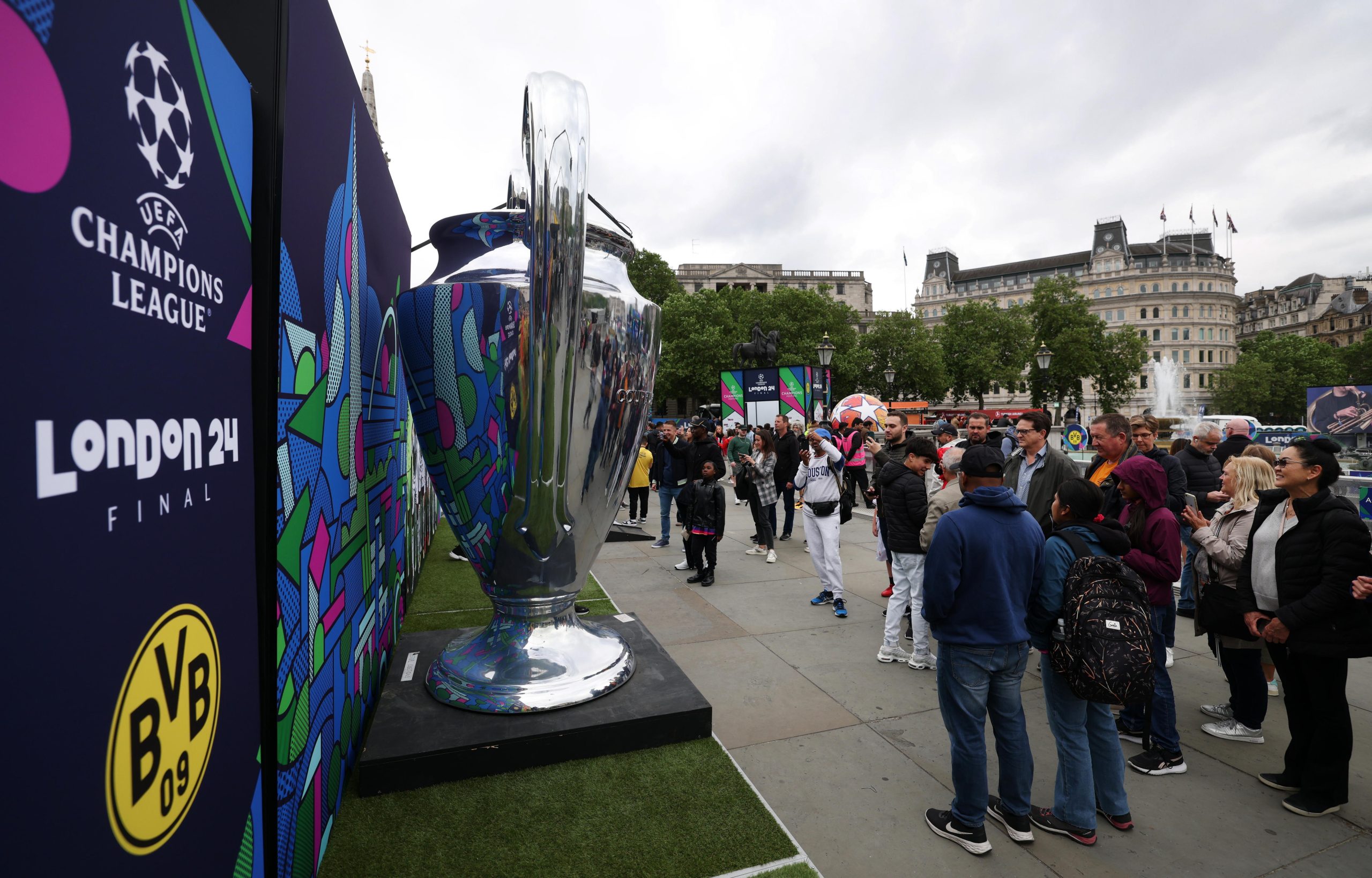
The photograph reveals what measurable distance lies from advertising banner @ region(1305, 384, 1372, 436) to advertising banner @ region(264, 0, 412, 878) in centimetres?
2419

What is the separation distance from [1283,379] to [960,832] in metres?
68.1

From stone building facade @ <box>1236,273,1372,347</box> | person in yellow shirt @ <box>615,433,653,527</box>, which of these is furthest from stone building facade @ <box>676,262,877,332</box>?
person in yellow shirt @ <box>615,433,653,527</box>

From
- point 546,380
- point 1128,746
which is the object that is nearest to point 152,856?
point 546,380

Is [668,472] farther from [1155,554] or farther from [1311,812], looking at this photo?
[1311,812]

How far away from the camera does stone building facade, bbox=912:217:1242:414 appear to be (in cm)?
7400

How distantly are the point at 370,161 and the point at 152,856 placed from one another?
10.5 ft

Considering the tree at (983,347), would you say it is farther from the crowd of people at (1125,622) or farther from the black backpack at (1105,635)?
the black backpack at (1105,635)

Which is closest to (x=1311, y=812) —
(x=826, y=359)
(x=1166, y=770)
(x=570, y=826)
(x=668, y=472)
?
(x=1166, y=770)

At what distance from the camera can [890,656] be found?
4.75 metres

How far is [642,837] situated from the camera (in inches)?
100

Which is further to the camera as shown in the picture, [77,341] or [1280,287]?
[1280,287]

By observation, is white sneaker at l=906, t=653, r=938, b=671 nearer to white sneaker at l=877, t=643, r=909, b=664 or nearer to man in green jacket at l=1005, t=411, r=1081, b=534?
white sneaker at l=877, t=643, r=909, b=664

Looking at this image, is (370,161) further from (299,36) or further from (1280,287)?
(1280,287)

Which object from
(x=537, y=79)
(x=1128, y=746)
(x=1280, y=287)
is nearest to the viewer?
(x=537, y=79)
